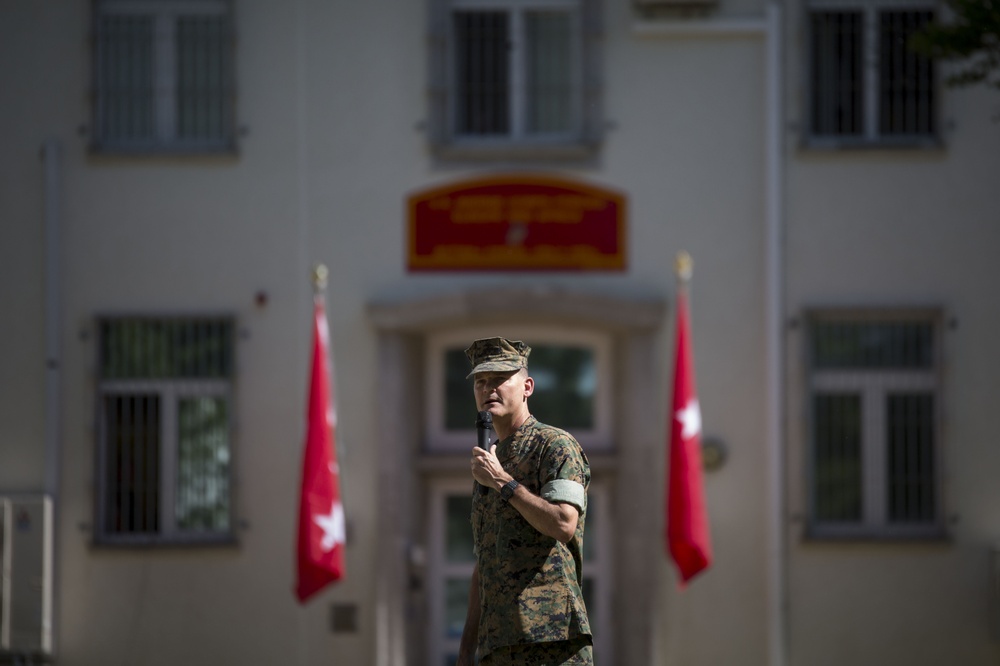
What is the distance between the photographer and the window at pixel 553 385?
10.4 m

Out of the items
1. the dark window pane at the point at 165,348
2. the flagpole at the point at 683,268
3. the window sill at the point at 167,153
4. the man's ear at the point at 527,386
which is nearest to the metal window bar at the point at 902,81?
the flagpole at the point at 683,268

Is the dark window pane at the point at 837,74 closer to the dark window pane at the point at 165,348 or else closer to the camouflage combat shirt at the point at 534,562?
the dark window pane at the point at 165,348

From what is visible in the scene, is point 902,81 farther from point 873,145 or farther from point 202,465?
point 202,465

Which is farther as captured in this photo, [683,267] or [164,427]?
[164,427]

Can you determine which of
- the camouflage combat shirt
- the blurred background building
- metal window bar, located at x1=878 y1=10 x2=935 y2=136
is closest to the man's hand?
the camouflage combat shirt

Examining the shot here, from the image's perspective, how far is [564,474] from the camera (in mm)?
4672

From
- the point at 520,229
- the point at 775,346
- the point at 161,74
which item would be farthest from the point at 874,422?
the point at 161,74

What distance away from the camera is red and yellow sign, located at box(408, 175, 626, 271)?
1007 centimetres

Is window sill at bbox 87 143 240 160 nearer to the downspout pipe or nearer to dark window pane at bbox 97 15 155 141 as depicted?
dark window pane at bbox 97 15 155 141

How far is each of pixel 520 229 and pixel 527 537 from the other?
5.48 meters

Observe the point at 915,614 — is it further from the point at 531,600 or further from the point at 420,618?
the point at 531,600

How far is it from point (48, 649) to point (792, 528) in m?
5.13

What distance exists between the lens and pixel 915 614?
1000 cm

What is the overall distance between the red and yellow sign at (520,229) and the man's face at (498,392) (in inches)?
205
